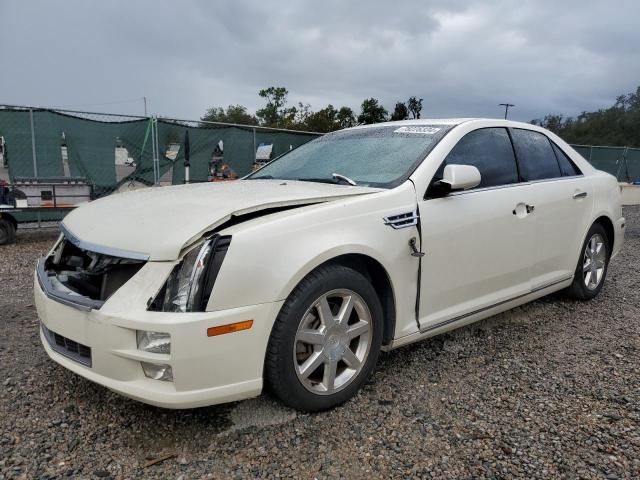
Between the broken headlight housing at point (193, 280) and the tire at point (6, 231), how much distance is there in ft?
20.5

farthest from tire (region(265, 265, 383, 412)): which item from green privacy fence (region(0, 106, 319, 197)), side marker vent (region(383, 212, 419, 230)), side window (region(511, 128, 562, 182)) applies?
green privacy fence (region(0, 106, 319, 197))

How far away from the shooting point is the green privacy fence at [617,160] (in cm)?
1587

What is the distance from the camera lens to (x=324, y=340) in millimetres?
2447

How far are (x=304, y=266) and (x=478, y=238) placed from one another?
1362 mm

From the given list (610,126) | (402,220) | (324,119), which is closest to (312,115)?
(324,119)

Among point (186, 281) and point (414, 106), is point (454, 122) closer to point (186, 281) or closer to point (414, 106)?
point (186, 281)

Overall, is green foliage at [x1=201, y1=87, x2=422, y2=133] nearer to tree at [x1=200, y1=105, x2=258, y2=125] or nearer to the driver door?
tree at [x1=200, y1=105, x2=258, y2=125]

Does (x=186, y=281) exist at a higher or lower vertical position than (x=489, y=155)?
lower

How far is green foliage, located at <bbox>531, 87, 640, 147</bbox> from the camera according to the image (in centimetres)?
5181

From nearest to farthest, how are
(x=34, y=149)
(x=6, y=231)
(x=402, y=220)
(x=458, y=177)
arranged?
(x=402, y=220) → (x=458, y=177) → (x=6, y=231) → (x=34, y=149)

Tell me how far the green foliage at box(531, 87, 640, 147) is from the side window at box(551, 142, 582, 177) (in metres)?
50.6

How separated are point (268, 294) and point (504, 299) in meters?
1.95

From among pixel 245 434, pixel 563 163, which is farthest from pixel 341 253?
pixel 563 163

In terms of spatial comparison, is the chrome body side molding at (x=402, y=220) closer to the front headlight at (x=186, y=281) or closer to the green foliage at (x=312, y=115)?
the front headlight at (x=186, y=281)
